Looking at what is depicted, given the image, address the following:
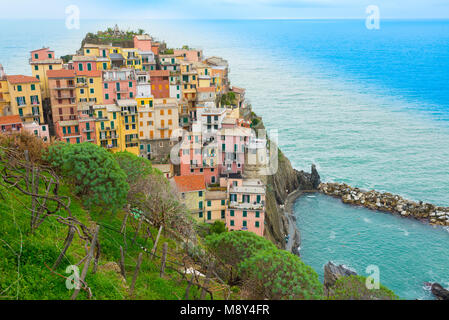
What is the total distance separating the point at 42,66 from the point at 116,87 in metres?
8.56

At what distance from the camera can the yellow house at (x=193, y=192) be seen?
35188mm

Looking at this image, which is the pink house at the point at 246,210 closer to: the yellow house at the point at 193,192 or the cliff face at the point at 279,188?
the cliff face at the point at 279,188

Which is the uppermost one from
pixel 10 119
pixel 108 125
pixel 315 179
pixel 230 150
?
pixel 10 119

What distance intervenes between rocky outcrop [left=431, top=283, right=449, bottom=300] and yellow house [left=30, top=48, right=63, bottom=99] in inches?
1706

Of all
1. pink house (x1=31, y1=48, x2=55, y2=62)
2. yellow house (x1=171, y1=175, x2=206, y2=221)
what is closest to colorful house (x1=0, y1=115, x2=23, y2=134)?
pink house (x1=31, y1=48, x2=55, y2=62)

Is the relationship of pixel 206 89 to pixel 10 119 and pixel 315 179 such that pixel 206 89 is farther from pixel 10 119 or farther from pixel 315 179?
pixel 10 119

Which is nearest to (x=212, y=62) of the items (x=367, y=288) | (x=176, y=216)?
(x=176, y=216)

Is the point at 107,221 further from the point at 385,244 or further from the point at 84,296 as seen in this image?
the point at 385,244

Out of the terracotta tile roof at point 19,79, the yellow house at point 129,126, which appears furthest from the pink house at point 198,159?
the terracotta tile roof at point 19,79

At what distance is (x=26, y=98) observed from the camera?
135 feet

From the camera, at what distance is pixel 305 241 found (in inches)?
1702

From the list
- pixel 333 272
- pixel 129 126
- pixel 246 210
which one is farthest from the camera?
pixel 129 126

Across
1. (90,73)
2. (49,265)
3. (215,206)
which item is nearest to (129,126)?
(90,73)

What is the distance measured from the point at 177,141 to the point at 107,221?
25.5m
